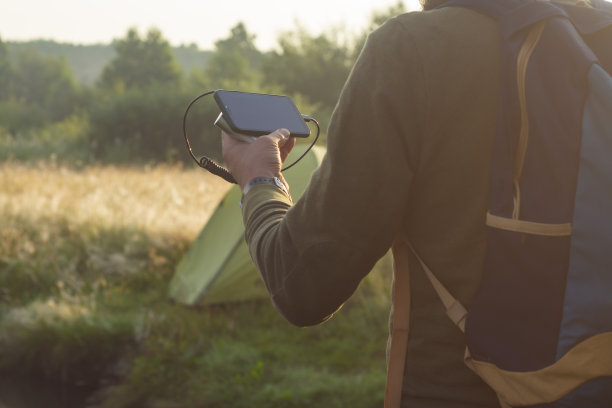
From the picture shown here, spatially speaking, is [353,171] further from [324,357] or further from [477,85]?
[324,357]

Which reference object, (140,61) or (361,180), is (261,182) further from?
(140,61)

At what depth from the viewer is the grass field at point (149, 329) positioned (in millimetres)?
4586

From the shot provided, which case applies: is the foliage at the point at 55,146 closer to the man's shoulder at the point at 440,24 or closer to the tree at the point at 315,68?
→ the tree at the point at 315,68

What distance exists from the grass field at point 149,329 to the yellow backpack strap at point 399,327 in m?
3.21

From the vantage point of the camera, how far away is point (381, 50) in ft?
3.36

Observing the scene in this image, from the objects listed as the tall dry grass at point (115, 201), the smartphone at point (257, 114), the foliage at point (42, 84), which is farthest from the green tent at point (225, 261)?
the foliage at point (42, 84)

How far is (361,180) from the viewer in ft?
3.37

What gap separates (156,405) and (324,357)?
4.06ft

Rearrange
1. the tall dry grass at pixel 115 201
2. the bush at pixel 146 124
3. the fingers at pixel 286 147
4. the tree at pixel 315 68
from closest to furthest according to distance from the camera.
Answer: the fingers at pixel 286 147 → the tall dry grass at pixel 115 201 → the bush at pixel 146 124 → the tree at pixel 315 68

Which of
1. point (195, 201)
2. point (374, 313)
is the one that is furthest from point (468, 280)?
point (195, 201)

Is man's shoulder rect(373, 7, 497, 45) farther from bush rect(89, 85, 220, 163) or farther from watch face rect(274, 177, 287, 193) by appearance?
bush rect(89, 85, 220, 163)

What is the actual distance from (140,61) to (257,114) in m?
43.3

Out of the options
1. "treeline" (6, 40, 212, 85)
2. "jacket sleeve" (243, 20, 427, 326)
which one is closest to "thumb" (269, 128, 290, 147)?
"jacket sleeve" (243, 20, 427, 326)

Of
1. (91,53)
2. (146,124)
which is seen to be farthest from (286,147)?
(91,53)
